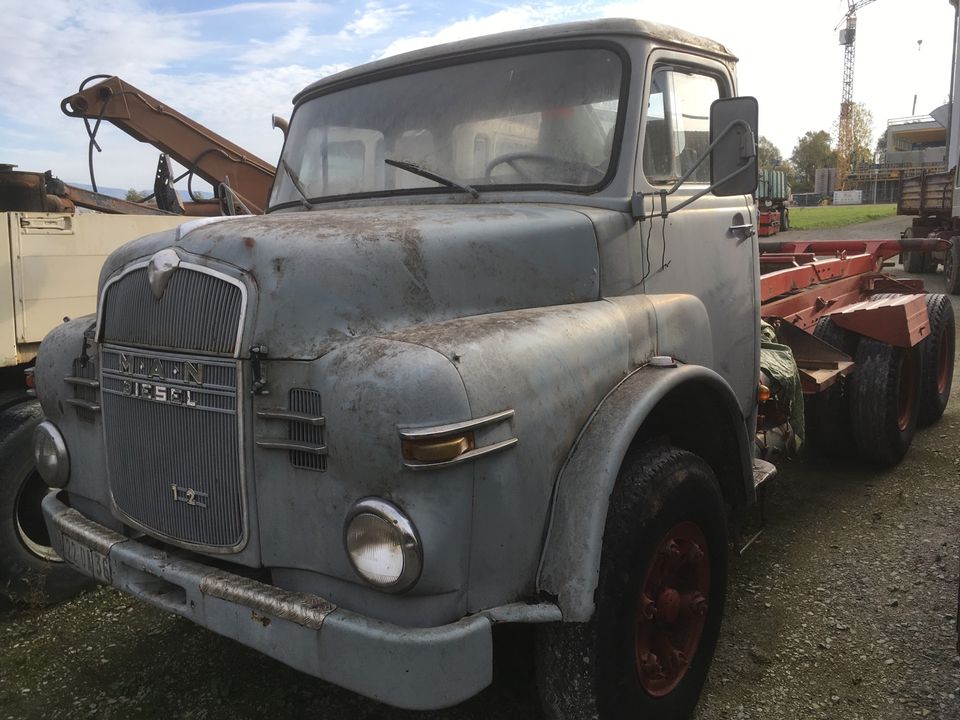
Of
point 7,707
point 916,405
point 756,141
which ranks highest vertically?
point 756,141

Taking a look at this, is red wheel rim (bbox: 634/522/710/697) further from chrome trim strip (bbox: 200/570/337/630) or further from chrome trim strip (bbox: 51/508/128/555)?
chrome trim strip (bbox: 51/508/128/555)

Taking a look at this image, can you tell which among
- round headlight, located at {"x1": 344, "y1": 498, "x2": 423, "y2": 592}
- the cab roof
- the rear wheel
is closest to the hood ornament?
round headlight, located at {"x1": 344, "y1": 498, "x2": 423, "y2": 592}

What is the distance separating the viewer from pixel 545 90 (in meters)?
3.03

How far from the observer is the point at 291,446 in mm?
2160

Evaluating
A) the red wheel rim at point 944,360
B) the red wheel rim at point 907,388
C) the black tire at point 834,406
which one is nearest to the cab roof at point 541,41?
the black tire at point 834,406

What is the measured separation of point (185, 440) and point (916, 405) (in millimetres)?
5142

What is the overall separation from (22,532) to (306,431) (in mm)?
2592

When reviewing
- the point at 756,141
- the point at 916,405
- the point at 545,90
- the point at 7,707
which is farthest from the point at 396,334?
the point at 916,405

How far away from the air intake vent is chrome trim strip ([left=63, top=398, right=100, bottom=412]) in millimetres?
951

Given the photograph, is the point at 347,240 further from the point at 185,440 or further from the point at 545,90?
the point at 545,90

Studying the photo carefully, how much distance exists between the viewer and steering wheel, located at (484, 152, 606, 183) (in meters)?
2.99

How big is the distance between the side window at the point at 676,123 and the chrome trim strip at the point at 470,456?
1415 mm

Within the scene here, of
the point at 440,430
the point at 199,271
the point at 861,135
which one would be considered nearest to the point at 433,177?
the point at 199,271

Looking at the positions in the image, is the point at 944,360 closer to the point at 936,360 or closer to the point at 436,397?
the point at 936,360
